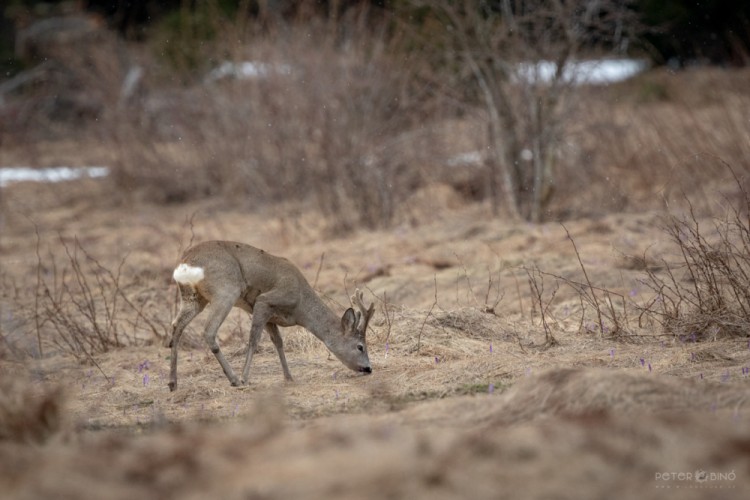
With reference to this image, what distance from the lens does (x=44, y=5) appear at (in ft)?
117

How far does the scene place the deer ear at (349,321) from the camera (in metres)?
8.64

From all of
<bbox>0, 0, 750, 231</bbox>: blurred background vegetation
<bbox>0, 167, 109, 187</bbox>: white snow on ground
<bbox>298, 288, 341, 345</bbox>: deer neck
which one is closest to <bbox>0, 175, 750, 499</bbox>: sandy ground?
<bbox>298, 288, 341, 345</bbox>: deer neck

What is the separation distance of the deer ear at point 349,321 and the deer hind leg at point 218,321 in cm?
88

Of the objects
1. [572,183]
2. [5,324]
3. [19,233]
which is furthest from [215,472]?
[19,233]

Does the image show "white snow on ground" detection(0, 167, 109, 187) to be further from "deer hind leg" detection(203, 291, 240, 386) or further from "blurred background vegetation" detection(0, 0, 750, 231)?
"deer hind leg" detection(203, 291, 240, 386)

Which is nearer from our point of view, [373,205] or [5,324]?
[5,324]

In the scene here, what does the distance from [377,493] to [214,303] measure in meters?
4.49

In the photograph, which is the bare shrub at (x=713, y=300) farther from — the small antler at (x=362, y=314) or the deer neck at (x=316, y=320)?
the deer neck at (x=316, y=320)

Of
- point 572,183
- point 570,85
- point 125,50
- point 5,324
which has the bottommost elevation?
point 5,324

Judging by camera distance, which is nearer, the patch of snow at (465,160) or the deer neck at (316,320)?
the deer neck at (316,320)

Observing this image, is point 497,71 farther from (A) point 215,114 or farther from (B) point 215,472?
(B) point 215,472

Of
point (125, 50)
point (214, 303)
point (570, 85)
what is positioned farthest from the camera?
point (125, 50)

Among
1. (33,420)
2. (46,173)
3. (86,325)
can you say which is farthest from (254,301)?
(46,173)

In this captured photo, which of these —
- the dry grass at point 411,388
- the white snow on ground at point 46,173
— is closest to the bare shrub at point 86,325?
the dry grass at point 411,388
